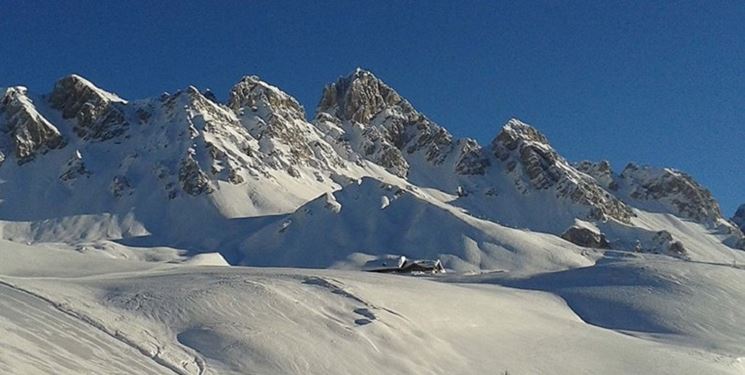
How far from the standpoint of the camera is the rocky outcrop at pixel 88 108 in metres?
140

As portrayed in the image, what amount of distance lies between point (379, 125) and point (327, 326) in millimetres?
162891

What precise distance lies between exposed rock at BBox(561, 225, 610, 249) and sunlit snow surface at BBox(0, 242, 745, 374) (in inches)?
3761

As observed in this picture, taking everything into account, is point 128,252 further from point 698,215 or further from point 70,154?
point 698,215

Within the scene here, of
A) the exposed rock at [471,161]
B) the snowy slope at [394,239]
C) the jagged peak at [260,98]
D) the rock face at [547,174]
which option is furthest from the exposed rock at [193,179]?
the rock face at [547,174]

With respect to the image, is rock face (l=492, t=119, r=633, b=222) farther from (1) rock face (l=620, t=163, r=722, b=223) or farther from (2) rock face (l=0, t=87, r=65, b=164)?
(2) rock face (l=0, t=87, r=65, b=164)

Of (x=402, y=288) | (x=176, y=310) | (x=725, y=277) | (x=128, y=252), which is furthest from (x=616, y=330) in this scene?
(x=128, y=252)

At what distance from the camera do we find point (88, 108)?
142000mm

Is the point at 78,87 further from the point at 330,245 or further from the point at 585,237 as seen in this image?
the point at 585,237

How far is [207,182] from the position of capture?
119812 mm

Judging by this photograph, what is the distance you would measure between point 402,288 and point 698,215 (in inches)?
6705

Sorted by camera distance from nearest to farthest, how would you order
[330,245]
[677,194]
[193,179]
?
[330,245], [193,179], [677,194]

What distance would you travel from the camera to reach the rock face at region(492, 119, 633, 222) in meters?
154

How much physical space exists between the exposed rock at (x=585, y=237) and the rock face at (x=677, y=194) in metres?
58.2

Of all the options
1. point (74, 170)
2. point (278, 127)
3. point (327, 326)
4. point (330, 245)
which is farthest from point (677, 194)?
point (327, 326)
